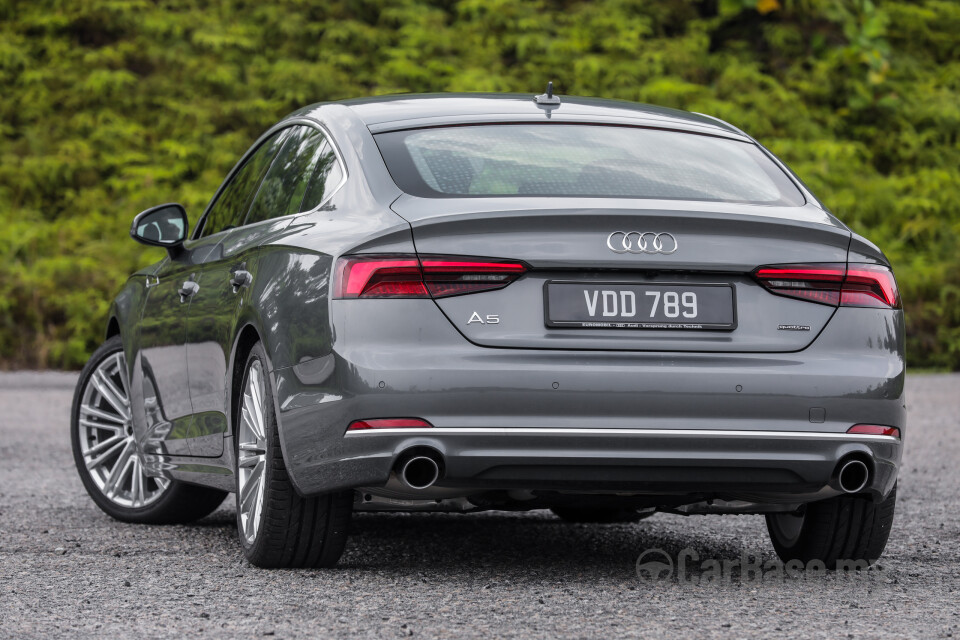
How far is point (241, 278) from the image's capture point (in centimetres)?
505

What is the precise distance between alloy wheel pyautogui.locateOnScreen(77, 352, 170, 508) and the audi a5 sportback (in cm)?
154

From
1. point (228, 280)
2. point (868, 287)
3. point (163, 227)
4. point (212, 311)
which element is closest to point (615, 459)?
point (868, 287)

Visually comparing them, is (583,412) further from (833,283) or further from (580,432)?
(833,283)

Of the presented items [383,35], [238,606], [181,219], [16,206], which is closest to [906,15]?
[383,35]

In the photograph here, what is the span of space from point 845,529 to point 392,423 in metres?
1.77

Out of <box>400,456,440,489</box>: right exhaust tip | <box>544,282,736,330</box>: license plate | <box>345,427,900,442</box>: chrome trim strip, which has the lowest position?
<box>400,456,440,489</box>: right exhaust tip

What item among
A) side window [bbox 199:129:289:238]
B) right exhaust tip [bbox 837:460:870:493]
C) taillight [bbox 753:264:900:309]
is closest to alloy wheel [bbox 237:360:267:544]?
side window [bbox 199:129:289:238]

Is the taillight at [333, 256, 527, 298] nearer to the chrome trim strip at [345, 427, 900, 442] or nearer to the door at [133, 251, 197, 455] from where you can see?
the chrome trim strip at [345, 427, 900, 442]

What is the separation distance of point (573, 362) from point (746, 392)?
52 centimetres

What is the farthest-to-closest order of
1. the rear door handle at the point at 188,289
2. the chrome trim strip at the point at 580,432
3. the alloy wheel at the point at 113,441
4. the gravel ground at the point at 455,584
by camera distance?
the alloy wheel at the point at 113,441 < the rear door handle at the point at 188,289 < the chrome trim strip at the point at 580,432 < the gravel ground at the point at 455,584

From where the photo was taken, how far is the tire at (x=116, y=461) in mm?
6316

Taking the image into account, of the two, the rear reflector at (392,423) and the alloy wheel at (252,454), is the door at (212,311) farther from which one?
the rear reflector at (392,423)

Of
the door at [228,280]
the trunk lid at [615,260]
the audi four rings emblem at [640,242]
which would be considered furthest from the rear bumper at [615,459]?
the door at [228,280]

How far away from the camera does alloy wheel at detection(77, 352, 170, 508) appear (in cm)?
646
